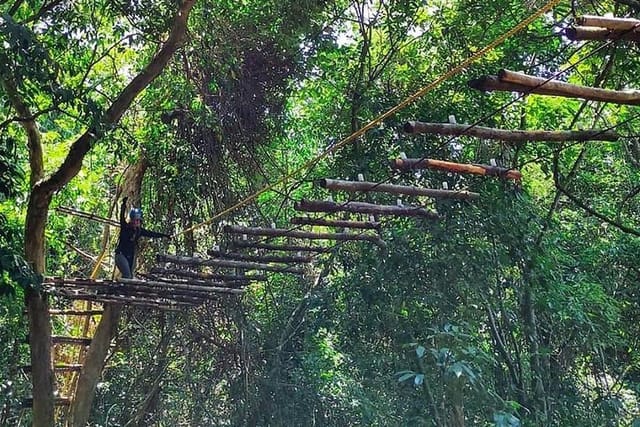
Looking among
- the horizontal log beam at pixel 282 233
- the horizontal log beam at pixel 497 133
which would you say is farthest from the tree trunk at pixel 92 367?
the horizontal log beam at pixel 497 133

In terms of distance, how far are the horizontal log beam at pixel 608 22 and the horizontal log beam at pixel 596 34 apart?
0.02 metres

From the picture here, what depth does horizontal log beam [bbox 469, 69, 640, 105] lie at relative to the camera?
1.86 meters

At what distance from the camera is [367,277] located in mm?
5266

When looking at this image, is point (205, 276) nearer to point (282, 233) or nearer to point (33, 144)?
point (282, 233)

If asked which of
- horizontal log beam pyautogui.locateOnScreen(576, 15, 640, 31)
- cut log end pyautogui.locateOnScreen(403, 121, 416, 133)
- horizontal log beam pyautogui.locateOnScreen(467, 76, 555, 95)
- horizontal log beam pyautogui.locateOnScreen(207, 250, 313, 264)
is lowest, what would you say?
horizontal log beam pyautogui.locateOnScreen(467, 76, 555, 95)

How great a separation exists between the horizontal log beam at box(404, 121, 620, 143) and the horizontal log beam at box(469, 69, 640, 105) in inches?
16.3

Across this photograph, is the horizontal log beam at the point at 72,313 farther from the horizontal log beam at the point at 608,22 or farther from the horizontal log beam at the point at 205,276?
the horizontal log beam at the point at 608,22

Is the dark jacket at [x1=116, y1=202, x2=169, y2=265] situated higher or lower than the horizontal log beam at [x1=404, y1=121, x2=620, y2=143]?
higher

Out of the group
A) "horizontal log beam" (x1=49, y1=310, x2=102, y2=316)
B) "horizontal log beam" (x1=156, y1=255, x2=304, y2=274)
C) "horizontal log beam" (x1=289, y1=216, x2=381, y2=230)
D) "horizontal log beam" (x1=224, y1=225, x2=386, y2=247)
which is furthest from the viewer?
"horizontal log beam" (x1=49, y1=310, x2=102, y2=316)

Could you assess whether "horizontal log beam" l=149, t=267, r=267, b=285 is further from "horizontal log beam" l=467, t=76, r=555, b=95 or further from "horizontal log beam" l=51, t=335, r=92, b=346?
"horizontal log beam" l=467, t=76, r=555, b=95

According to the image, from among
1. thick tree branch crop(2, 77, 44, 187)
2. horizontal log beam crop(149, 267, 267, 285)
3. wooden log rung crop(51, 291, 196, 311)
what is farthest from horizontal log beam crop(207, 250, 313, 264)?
thick tree branch crop(2, 77, 44, 187)

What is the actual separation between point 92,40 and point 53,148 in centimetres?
162

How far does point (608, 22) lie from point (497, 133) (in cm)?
80

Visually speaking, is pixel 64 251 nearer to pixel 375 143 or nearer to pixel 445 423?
pixel 375 143
